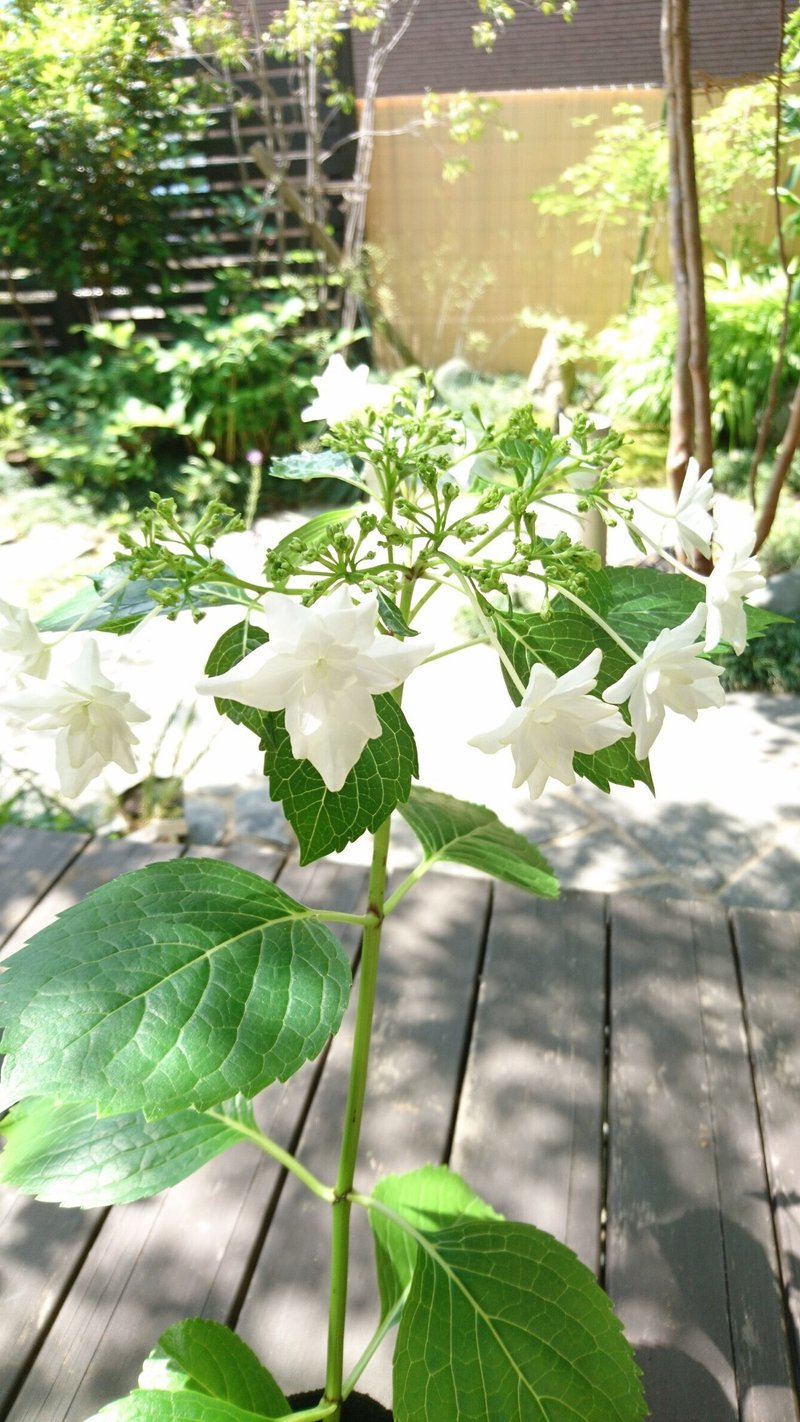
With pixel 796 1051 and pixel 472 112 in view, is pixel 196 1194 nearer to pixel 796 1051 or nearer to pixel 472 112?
pixel 796 1051

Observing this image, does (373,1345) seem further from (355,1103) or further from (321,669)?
Answer: (321,669)

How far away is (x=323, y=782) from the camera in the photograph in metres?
0.62

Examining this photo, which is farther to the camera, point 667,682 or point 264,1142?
point 264,1142

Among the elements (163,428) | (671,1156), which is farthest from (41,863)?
(163,428)

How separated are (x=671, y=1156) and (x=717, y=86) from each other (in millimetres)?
2954

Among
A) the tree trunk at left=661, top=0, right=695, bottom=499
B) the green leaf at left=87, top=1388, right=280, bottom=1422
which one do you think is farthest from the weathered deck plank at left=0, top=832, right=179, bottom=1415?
the tree trunk at left=661, top=0, right=695, bottom=499

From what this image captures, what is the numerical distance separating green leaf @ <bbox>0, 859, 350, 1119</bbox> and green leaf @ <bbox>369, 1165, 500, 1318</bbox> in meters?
0.38

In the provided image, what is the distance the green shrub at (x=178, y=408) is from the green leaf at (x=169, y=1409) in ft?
13.9

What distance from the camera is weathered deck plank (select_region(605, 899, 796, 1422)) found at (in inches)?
40.1

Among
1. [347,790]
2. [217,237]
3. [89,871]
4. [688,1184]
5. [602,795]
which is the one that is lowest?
[602,795]

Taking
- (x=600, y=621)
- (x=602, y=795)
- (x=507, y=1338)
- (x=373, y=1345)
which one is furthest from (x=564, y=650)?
(x=602, y=795)

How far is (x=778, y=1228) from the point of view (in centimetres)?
114

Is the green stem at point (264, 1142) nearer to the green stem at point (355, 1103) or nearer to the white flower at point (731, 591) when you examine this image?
the green stem at point (355, 1103)

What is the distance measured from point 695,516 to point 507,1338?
0.60m
